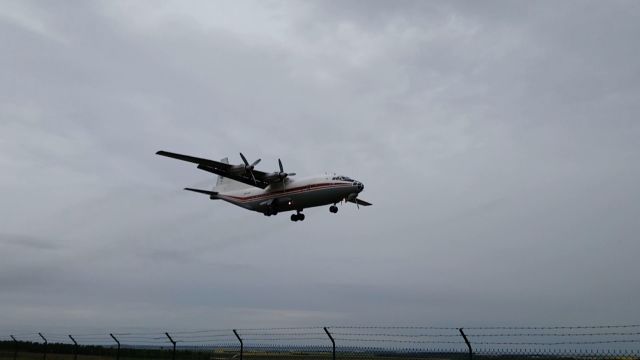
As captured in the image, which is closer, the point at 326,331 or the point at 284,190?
the point at 326,331

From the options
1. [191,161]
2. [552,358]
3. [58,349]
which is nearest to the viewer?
[552,358]

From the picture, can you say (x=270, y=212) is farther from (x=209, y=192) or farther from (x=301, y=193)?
(x=209, y=192)

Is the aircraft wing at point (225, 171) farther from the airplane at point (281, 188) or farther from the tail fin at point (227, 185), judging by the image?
the tail fin at point (227, 185)

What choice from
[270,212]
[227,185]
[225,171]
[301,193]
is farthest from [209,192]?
[301,193]

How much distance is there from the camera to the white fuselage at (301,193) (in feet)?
152

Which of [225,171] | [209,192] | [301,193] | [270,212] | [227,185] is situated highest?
[227,185]

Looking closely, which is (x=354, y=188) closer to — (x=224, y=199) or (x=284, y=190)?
(x=284, y=190)

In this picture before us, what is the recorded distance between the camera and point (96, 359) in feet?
140

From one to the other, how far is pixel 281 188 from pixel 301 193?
2.19m

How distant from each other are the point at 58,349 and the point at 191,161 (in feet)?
76.5

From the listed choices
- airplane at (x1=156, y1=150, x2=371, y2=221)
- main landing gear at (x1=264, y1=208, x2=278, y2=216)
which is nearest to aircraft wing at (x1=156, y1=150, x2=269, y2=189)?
airplane at (x1=156, y1=150, x2=371, y2=221)

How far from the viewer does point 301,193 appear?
47.8 meters

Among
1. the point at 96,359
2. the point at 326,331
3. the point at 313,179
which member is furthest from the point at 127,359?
the point at 326,331

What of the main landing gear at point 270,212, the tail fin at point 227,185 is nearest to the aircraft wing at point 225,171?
the main landing gear at point 270,212
